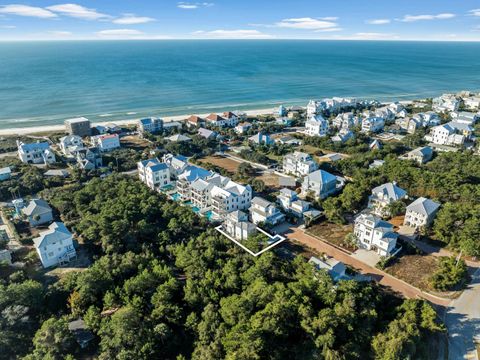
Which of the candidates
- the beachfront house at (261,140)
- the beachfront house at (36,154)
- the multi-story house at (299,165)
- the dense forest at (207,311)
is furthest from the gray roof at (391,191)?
the beachfront house at (36,154)

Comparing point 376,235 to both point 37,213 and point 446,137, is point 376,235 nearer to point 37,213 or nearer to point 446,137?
point 37,213

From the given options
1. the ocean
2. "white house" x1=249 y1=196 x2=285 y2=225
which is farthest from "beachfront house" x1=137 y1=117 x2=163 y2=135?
"white house" x1=249 y1=196 x2=285 y2=225

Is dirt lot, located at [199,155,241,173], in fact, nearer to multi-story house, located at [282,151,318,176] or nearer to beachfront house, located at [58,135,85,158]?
multi-story house, located at [282,151,318,176]

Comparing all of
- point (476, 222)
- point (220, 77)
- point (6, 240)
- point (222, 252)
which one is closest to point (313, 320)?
point (222, 252)

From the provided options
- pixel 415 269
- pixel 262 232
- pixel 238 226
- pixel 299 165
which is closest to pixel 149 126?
pixel 299 165

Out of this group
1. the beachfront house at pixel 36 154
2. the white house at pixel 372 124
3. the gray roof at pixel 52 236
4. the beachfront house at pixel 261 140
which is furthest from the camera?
the white house at pixel 372 124

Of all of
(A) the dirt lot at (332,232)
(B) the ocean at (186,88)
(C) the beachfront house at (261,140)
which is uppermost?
(B) the ocean at (186,88)

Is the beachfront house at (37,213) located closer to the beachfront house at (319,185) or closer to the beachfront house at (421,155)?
the beachfront house at (319,185)

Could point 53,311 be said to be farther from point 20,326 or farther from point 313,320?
point 313,320
